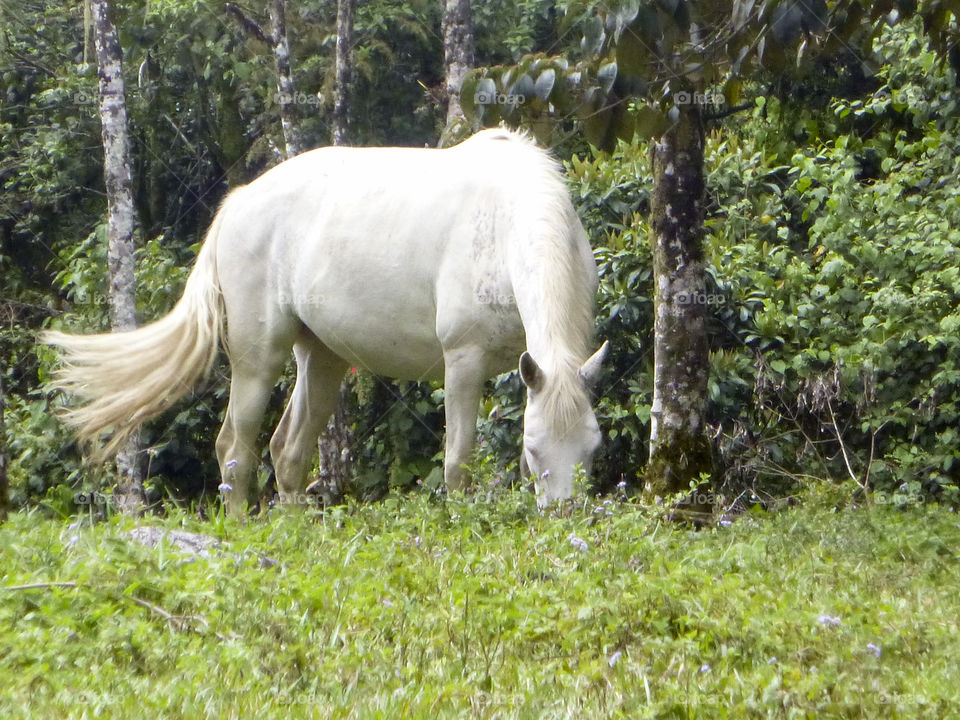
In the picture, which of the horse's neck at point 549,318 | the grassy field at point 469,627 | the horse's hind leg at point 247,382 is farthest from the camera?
the horse's hind leg at point 247,382

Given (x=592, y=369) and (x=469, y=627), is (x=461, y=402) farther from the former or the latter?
(x=469, y=627)

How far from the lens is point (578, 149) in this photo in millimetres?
12875

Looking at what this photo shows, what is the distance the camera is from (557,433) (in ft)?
18.6

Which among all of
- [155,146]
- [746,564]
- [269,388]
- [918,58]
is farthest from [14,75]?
[746,564]

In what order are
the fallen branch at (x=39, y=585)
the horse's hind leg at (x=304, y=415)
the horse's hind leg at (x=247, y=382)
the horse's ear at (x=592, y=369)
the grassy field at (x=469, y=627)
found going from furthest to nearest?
the horse's hind leg at (x=304, y=415) < the horse's hind leg at (x=247, y=382) < the horse's ear at (x=592, y=369) < the fallen branch at (x=39, y=585) < the grassy field at (x=469, y=627)

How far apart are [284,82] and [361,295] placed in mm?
3783

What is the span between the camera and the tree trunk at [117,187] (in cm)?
1039

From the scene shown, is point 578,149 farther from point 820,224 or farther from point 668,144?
point 668,144

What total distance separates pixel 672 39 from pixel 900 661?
229 cm

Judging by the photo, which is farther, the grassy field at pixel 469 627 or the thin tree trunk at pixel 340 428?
the thin tree trunk at pixel 340 428

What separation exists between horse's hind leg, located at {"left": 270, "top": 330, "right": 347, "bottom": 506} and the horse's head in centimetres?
241

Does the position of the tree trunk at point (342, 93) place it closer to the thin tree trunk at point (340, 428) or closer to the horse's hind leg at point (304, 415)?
the thin tree trunk at point (340, 428)

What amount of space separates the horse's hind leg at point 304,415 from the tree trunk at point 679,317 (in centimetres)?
221

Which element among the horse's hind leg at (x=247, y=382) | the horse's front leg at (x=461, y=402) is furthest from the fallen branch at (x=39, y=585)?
the horse's hind leg at (x=247, y=382)
